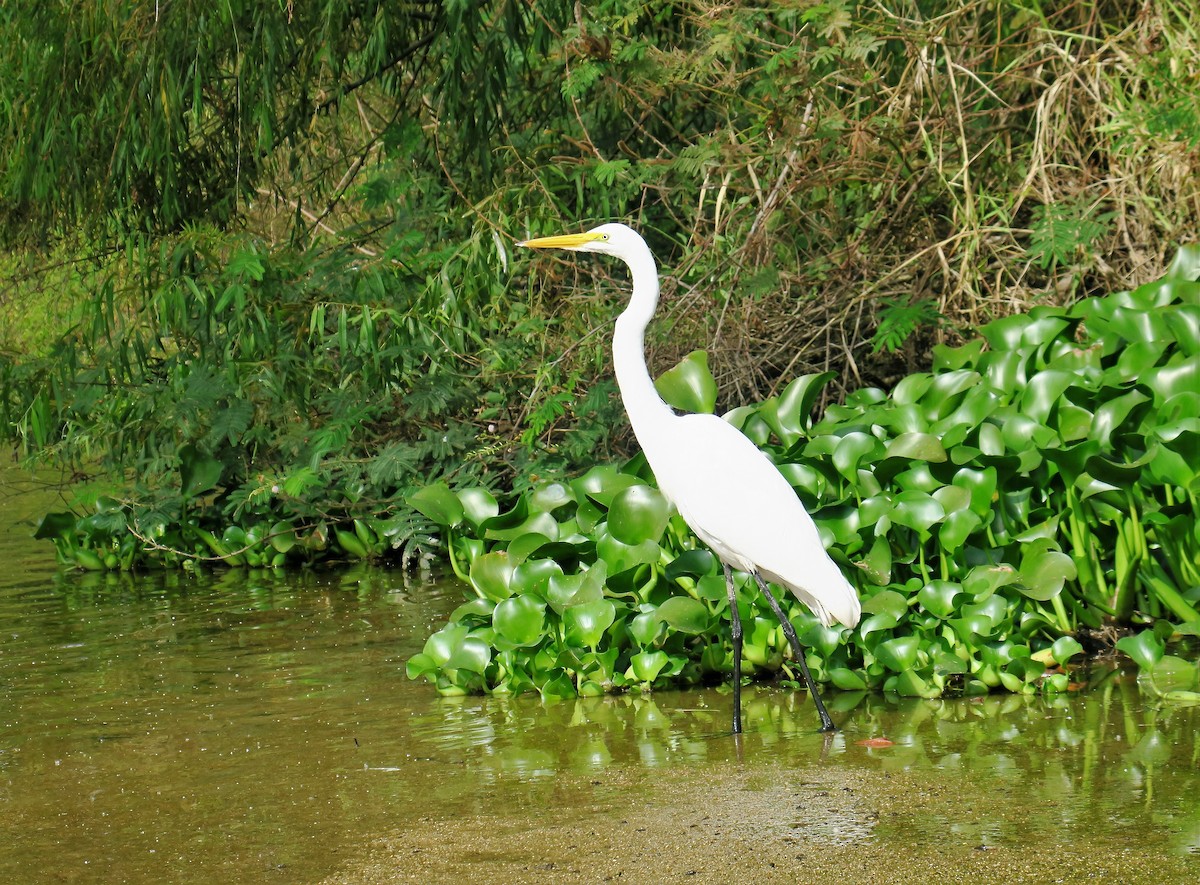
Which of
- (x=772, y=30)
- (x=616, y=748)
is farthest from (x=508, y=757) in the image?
(x=772, y=30)

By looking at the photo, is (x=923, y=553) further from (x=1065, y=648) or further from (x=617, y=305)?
(x=617, y=305)

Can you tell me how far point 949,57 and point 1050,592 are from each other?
2929 millimetres

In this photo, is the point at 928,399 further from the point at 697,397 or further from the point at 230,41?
the point at 230,41

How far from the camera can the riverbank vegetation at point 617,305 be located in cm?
460

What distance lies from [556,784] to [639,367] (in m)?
1.34

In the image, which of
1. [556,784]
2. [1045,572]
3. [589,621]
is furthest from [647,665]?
[1045,572]

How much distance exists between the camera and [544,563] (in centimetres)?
470

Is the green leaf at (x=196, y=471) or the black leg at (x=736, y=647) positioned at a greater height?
the green leaf at (x=196, y=471)

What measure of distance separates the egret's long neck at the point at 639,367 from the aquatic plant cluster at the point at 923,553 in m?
0.26

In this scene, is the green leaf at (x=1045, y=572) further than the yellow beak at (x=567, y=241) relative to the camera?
No

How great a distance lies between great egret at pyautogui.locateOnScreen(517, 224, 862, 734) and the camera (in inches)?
161

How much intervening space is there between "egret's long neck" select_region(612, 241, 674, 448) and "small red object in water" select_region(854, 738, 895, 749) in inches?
41.8

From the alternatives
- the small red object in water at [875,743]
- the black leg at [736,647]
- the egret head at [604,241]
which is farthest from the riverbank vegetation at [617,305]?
the egret head at [604,241]

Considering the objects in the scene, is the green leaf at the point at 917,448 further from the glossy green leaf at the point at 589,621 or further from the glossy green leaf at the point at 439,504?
the glossy green leaf at the point at 439,504
